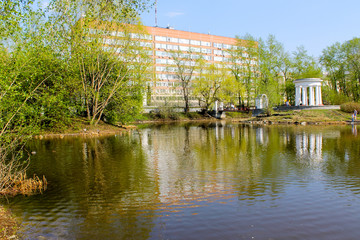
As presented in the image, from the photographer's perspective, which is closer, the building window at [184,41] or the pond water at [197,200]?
the pond water at [197,200]

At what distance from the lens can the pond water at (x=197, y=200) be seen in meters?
7.69

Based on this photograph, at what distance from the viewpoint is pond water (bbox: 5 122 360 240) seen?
7686mm

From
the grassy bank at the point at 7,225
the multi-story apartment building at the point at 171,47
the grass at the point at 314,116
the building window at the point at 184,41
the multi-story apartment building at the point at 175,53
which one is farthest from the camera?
the building window at the point at 184,41

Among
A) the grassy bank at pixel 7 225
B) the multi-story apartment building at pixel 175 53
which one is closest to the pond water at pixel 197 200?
the grassy bank at pixel 7 225

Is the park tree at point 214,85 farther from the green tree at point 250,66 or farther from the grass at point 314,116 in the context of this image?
the grass at point 314,116

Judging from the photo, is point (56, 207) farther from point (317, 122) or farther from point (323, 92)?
point (323, 92)

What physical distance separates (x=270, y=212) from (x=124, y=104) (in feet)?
110

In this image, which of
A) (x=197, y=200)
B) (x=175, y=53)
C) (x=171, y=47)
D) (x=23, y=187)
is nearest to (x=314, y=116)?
(x=175, y=53)

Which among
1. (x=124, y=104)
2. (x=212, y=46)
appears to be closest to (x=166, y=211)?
(x=124, y=104)

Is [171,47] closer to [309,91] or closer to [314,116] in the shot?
[309,91]

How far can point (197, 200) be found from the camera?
10.0 m

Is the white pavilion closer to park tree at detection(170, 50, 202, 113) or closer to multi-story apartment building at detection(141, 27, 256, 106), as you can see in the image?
park tree at detection(170, 50, 202, 113)

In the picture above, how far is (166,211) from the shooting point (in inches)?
356

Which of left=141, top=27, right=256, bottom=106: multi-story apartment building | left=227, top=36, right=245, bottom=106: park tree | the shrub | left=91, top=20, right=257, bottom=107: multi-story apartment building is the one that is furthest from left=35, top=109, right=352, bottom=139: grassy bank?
left=141, top=27, right=256, bottom=106: multi-story apartment building
